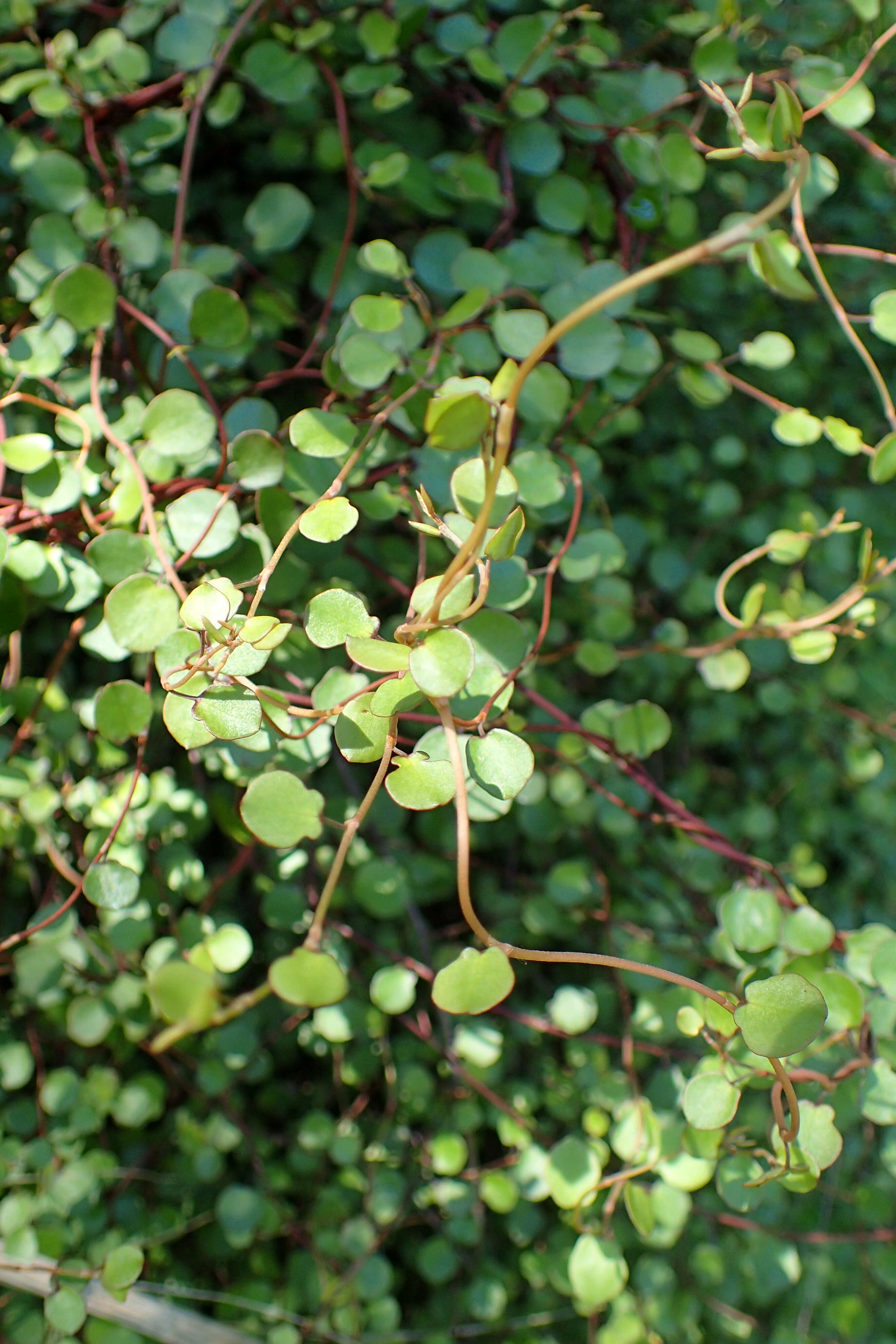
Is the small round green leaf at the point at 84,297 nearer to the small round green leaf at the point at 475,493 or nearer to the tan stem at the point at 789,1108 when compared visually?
the small round green leaf at the point at 475,493

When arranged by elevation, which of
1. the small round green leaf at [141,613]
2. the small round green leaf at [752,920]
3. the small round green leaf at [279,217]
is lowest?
the small round green leaf at [752,920]

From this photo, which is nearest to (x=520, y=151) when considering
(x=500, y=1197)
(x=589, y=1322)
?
(x=500, y=1197)

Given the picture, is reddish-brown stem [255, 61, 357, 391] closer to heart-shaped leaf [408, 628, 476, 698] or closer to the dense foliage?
the dense foliage

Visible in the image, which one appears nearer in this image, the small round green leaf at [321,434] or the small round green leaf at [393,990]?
the small round green leaf at [321,434]

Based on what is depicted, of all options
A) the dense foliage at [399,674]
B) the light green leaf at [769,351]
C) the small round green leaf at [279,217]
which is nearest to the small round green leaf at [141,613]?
the dense foliage at [399,674]

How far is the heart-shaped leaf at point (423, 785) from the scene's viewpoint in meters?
0.40

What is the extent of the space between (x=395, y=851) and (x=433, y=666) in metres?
0.44

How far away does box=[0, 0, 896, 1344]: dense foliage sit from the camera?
0.57 m

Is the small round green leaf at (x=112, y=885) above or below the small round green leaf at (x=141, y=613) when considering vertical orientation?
below

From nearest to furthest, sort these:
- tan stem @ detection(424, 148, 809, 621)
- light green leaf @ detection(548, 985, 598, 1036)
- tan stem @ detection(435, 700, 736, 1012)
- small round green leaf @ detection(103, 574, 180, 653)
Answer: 1. tan stem @ detection(424, 148, 809, 621)
2. tan stem @ detection(435, 700, 736, 1012)
3. small round green leaf @ detection(103, 574, 180, 653)
4. light green leaf @ detection(548, 985, 598, 1036)

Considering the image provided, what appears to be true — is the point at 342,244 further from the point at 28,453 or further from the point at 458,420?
the point at 458,420

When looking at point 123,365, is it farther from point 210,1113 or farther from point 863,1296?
point 863,1296

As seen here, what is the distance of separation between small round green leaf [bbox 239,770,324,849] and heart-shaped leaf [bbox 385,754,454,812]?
4cm

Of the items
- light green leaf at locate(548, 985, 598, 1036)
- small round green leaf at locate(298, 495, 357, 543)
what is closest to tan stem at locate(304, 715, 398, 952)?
small round green leaf at locate(298, 495, 357, 543)
